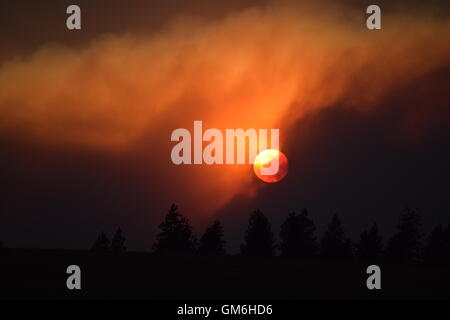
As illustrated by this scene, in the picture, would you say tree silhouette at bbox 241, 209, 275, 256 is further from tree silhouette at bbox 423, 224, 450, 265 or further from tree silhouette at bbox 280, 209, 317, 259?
tree silhouette at bbox 423, 224, 450, 265

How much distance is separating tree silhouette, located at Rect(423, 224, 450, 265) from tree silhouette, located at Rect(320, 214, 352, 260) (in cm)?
579

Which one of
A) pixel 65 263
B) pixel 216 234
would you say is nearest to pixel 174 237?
pixel 216 234

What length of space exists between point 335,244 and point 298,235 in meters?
2.98

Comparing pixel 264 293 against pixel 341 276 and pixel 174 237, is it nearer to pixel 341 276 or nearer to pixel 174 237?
pixel 341 276

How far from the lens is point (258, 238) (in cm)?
5431

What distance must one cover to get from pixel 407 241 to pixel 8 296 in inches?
1500

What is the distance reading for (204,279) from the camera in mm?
22578

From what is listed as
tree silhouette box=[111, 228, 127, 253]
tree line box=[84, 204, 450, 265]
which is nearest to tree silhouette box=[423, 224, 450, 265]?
tree line box=[84, 204, 450, 265]

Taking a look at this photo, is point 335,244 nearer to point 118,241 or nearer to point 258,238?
point 258,238

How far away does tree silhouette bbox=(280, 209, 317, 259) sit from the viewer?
176 feet

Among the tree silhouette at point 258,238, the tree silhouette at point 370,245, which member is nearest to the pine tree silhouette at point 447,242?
the tree silhouette at point 370,245

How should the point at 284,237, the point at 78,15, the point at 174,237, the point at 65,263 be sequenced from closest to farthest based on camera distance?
the point at 65,263 < the point at 78,15 < the point at 174,237 < the point at 284,237
